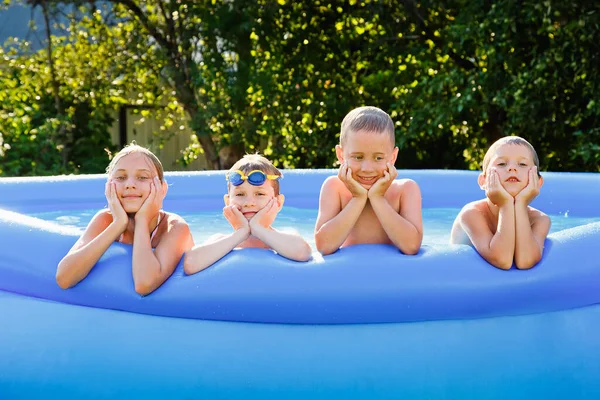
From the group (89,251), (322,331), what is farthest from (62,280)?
(322,331)

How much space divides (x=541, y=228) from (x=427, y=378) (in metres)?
0.63

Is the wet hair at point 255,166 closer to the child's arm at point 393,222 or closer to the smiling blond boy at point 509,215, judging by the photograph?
the child's arm at point 393,222

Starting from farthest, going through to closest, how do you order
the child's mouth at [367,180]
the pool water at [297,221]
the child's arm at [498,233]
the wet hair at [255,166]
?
the pool water at [297,221], the wet hair at [255,166], the child's mouth at [367,180], the child's arm at [498,233]

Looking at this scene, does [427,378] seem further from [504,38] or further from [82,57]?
[82,57]

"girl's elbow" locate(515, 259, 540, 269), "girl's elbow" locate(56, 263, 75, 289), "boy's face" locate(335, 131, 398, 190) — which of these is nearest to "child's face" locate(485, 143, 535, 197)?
"girl's elbow" locate(515, 259, 540, 269)

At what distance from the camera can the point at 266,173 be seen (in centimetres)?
267

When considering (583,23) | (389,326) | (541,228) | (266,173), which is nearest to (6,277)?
(266,173)

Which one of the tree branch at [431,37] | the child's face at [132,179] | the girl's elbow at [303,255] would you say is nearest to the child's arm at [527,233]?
the girl's elbow at [303,255]

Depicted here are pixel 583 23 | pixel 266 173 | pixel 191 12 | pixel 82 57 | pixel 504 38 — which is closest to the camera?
pixel 266 173

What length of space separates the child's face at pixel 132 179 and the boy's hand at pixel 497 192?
1.03 meters

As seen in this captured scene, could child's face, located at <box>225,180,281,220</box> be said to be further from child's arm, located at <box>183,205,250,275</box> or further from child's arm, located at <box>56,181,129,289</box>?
child's arm, located at <box>56,181,129,289</box>

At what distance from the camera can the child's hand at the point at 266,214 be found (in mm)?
2494

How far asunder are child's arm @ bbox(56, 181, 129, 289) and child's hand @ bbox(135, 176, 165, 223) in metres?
0.04

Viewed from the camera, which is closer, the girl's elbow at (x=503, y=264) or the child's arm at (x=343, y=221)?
the girl's elbow at (x=503, y=264)
